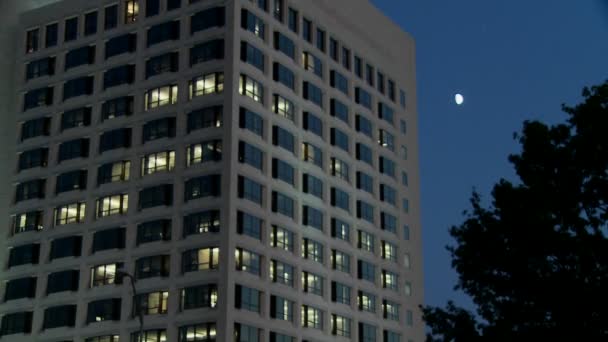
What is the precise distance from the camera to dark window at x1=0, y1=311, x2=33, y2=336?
96812mm

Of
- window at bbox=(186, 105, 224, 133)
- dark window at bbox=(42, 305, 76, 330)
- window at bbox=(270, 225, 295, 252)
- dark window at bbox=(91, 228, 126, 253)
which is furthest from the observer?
window at bbox=(270, 225, 295, 252)

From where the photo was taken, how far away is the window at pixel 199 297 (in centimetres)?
8819

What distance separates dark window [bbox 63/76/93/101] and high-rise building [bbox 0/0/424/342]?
0.65 ft

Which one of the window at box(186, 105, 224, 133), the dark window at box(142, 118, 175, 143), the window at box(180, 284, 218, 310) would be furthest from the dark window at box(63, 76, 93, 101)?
the window at box(180, 284, 218, 310)

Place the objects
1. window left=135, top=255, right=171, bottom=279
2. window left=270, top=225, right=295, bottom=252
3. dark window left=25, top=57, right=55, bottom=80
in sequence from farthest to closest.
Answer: dark window left=25, top=57, right=55, bottom=80, window left=270, top=225, right=295, bottom=252, window left=135, top=255, right=171, bottom=279

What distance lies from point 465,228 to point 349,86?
76.1m

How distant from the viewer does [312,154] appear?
10444cm

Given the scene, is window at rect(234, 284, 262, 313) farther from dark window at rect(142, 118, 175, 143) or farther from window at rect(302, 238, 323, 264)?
dark window at rect(142, 118, 175, 143)

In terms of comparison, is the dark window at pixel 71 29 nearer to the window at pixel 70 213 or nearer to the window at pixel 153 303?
the window at pixel 70 213

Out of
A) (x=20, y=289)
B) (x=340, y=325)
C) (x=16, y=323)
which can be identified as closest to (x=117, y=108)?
(x=20, y=289)

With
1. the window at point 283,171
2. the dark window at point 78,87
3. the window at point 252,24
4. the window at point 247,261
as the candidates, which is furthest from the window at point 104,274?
the window at point 252,24

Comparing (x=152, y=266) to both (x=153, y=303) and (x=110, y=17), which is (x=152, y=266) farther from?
(x=110, y=17)

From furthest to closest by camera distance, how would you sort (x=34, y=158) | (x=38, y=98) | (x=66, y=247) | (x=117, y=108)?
(x=38, y=98) → (x=34, y=158) → (x=117, y=108) → (x=66, y=247)

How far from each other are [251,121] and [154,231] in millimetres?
13818
